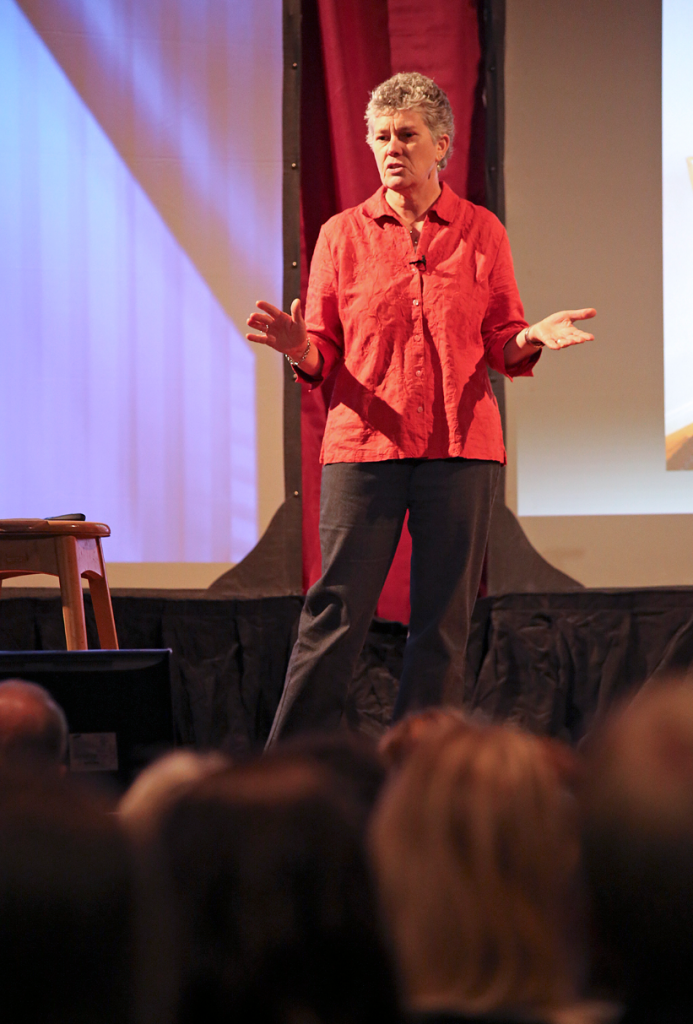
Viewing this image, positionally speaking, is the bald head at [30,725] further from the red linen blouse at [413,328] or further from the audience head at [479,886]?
the red linen blouse at [413,328]

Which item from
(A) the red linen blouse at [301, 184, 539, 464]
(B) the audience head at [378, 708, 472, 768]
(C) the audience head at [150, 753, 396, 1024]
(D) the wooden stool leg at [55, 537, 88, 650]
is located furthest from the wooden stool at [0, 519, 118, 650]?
(C) the audience head at [150, 753, 396, 1024]

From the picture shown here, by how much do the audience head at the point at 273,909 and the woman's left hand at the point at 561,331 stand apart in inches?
56.6

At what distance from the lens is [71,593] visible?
80.8 inches

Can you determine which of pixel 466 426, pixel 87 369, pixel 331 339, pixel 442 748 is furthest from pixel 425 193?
pixel 442 748

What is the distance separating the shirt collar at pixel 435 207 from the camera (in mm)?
2062

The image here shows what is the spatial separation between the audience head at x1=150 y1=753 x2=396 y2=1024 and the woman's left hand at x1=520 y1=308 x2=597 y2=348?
4.71 ft

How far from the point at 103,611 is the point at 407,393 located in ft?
3.16

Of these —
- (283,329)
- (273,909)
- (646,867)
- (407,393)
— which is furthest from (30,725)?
(407,393)

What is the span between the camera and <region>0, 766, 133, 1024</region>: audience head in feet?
1.77

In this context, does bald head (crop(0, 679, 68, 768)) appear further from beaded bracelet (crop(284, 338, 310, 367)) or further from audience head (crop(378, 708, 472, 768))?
beaded bracelet (crop(284, 338, 310, 367))

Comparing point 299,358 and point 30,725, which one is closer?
point 30,725

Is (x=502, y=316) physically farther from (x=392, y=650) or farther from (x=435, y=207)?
(x=392, y=650)

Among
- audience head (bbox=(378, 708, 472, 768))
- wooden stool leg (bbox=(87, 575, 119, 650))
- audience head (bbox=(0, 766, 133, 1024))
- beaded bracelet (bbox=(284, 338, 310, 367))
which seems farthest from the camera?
wooden stool leg (bbox=(87, 575, 119, 650))

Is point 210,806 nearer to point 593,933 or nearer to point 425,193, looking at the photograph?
point 593,933
